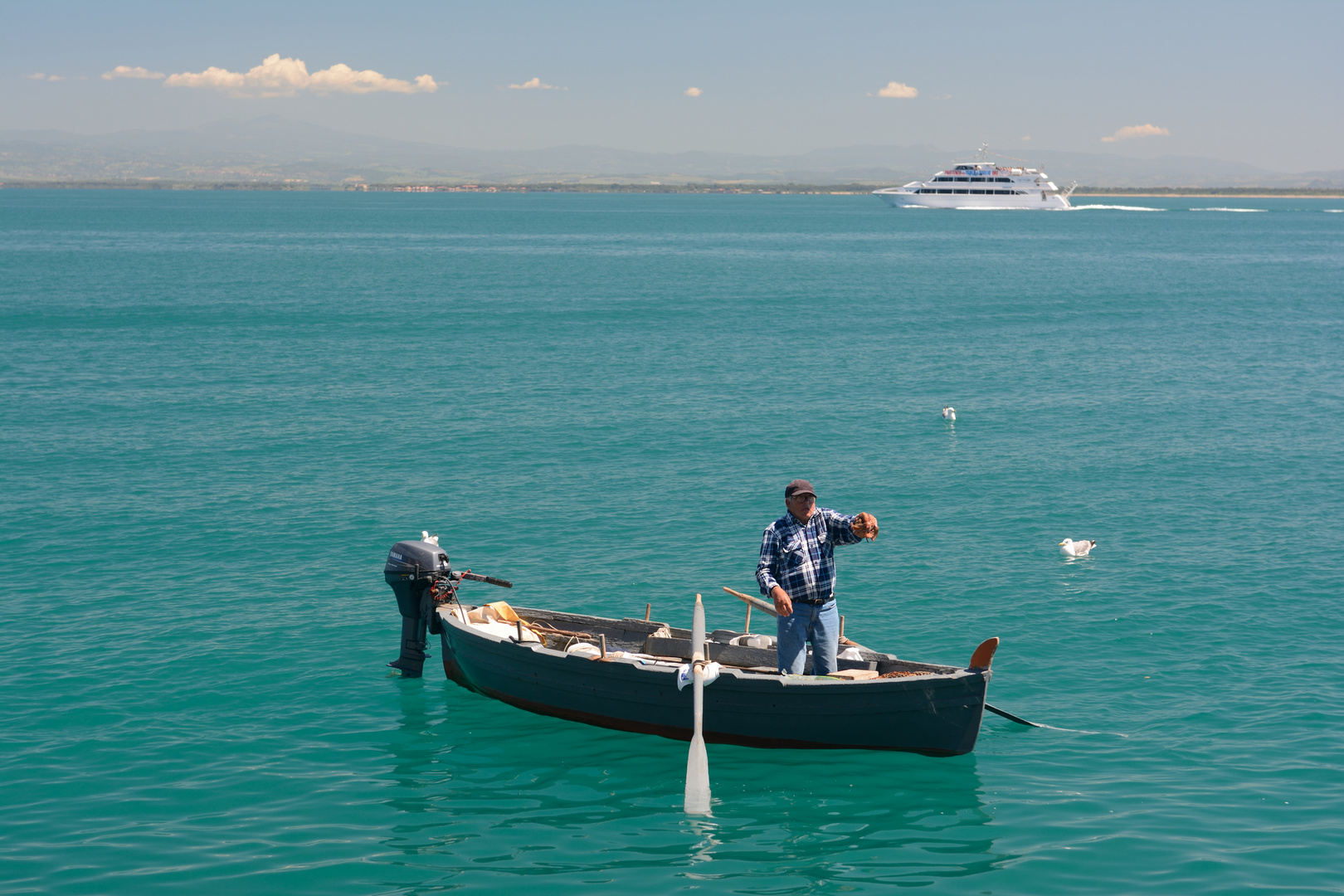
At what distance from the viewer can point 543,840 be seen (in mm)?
11391

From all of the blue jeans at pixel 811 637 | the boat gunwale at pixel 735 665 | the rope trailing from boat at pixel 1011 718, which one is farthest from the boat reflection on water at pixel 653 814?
the blue jeans at pixel 811 637

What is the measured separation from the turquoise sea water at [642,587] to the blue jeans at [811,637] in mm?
1226

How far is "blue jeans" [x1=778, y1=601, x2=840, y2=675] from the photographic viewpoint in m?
12.2

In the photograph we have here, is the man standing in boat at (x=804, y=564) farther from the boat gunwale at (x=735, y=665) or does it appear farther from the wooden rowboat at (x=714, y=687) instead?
the wooden rowboat at (x=714, y=687)

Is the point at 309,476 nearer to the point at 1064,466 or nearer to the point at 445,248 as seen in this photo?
the point at 1064,466

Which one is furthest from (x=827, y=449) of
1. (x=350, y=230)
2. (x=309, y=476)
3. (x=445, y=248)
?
(x=350, y=230)

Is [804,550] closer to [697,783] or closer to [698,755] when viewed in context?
[698,755]

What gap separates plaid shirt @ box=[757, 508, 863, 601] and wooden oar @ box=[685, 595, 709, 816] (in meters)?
0.91

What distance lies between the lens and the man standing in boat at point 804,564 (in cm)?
1161

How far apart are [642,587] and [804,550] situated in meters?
7.97

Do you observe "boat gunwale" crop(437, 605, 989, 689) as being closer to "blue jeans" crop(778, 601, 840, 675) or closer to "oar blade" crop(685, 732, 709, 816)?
"blue jeans" crop(778, 601, 840, 675)

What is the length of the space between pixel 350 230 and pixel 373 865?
151315 mm

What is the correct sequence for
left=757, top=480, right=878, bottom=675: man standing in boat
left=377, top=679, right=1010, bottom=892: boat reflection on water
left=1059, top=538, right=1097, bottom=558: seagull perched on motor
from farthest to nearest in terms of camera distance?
left=1059, top=538, right=1097, bottom=558: seagull perched on motor → left=757, top=480, right=878, bottom=675: man standing in boat → left=377, top=679, right=1010, bottom=892: boat reflection on water

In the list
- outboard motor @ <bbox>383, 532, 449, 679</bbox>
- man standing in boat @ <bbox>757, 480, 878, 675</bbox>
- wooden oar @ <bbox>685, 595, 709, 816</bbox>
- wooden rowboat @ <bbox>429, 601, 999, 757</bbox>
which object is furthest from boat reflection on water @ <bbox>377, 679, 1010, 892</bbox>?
man standing in boat @ <bbox>757, 480, 878, 675</bbox>
